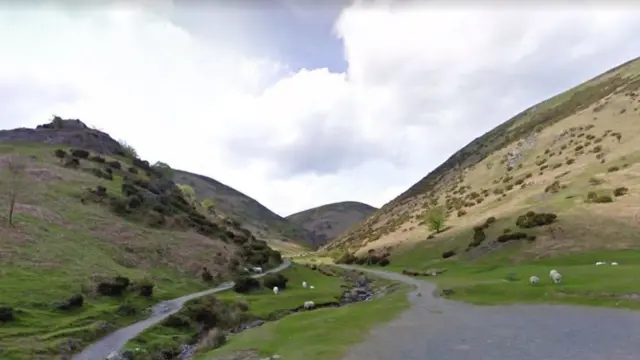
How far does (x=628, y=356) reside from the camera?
68.3ft

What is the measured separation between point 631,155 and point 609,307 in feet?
220

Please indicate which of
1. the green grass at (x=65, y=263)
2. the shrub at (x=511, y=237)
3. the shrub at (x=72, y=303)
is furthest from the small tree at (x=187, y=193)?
the shrub at (x=72, y=303)

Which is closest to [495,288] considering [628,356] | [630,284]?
[630,284]

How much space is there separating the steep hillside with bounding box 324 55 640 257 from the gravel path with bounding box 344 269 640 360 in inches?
1225

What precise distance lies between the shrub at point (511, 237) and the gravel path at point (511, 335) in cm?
3276

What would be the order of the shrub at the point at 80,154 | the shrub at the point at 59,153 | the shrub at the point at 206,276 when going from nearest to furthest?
the shrub at the point at 206,276
the shrub at the point at 59,153
the shrub at the point at 80,154

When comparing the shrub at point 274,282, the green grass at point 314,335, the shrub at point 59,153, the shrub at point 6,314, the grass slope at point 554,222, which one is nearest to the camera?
the green grass at point 314,335

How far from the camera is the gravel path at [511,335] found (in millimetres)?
22938

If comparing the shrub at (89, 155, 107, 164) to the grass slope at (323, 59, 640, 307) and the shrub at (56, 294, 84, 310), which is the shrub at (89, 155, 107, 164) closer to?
the grass slope at (323, 59, 640, 307)

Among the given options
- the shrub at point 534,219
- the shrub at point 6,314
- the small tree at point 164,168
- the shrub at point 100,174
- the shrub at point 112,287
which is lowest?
the shrub at point 6,314

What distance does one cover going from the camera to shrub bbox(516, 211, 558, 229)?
6900 cm

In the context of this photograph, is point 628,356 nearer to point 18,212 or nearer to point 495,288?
point 495,288

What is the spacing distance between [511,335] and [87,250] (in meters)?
52.3

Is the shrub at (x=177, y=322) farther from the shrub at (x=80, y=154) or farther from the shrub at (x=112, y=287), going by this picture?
the shrub at (x=80, y=154)
